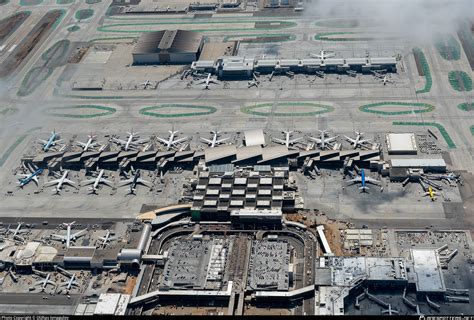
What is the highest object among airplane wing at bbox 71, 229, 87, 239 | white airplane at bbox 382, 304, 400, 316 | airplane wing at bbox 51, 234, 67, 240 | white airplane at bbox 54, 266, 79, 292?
airplane wing at bbox 71, 229, 87, 239

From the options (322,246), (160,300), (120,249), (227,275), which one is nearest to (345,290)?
(322,246)

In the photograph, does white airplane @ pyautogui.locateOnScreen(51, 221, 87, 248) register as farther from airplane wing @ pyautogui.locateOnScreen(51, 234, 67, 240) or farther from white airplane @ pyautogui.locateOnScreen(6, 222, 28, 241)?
white airplane @ pyautogui.locateOnScreen(6, 222, 28, 241)

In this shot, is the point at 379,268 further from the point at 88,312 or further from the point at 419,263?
the point at 88,312

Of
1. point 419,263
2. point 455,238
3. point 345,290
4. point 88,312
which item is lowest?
point 88,312

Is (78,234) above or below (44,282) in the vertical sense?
above

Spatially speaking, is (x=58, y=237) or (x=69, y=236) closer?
(x=69, y=236)

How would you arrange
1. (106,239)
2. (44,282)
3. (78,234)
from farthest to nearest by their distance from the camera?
(78,234) → (106,239) → (44,282)

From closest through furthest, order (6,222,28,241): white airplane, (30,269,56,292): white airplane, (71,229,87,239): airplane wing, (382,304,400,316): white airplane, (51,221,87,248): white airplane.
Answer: (382,304,400,316): white airplane → (30,269,56,292): white airplane → (51,221,87,248): white airplane → (71,229,87,239): airplane wing → (6,222,28,241): white airplane

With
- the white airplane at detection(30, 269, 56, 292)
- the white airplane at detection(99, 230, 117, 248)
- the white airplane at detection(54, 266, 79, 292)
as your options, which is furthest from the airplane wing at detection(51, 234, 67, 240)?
→ the white airplane at detection(30, 269, 56, 292)

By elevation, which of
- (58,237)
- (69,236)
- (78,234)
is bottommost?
(58,237)

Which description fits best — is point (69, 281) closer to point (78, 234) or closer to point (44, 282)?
point (44, 282)

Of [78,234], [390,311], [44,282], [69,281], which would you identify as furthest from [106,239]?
[390,311]
